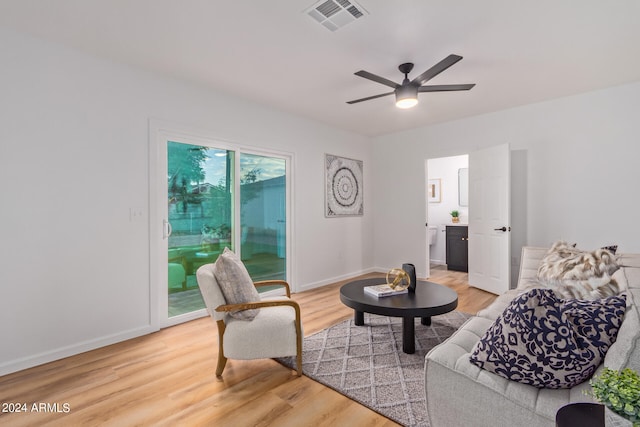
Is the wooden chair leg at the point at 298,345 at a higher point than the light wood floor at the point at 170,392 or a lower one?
higher

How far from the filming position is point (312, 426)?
1729 millimetres

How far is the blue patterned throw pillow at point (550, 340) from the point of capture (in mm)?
1153

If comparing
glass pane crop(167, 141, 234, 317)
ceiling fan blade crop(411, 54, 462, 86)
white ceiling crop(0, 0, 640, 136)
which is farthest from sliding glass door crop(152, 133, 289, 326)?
ceiling fan blade crop(411, 54, 462, 86)

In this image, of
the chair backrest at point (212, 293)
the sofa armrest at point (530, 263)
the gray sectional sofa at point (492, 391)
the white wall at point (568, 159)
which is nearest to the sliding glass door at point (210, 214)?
the chair backrest at point (212, 293)

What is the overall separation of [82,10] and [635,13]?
3.90 metres

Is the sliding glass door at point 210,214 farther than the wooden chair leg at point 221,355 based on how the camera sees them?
Yes

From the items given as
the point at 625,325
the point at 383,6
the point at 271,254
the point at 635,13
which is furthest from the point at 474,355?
the point at 271,254

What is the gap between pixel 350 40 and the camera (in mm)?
2518

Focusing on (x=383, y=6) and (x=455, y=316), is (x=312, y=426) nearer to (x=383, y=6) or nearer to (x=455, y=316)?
(x=455, y=316)

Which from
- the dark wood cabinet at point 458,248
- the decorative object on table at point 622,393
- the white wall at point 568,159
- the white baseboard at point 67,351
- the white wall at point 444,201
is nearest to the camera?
the decorative object on table at point 622,393

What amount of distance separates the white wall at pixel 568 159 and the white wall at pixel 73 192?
12.7 ft

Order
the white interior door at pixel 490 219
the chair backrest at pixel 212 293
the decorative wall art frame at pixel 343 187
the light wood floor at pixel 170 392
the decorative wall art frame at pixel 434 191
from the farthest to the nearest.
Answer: the decorative wall art frame at pixel 434 191, the decorative wall art frame at pixel 343 187, the white interior door at pixel 490 219, the chair backrest at pixel 212 293, the light wood floor at pixel 170 392

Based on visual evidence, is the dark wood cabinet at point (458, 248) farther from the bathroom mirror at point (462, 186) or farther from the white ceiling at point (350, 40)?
the white ceiling at point (350, 40)

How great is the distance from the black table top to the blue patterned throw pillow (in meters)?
1.14
